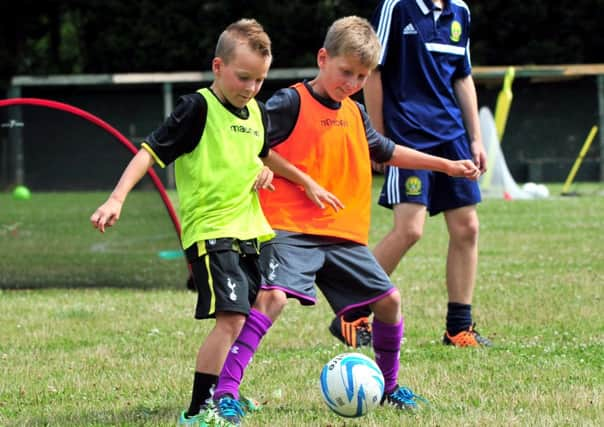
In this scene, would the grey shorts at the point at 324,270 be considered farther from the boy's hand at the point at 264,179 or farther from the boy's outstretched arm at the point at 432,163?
the boy's outstretched arm at the point at 432,163

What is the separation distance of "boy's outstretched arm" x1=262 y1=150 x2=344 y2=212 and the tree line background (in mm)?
30557

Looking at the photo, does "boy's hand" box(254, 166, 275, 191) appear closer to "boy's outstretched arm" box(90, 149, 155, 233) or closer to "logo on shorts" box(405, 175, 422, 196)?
"boy's outstretched arm" box(90, 149, 155, 233)

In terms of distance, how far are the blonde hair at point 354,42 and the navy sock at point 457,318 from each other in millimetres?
1959

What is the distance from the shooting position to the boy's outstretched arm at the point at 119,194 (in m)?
3.58

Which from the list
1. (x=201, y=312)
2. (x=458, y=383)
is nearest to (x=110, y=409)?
(x=201, y=312)

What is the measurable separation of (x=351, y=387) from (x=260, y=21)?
32203 millimetres

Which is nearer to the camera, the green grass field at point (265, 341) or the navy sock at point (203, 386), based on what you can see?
the navy sock at point (203, 386)

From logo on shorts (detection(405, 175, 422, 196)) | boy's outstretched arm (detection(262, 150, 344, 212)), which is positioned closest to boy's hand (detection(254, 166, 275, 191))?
boy's outstretched arm (detection(262, 150, 344, 212))

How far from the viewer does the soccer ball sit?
403cm

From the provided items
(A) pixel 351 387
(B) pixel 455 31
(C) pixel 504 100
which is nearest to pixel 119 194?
(A) pixel 351 387

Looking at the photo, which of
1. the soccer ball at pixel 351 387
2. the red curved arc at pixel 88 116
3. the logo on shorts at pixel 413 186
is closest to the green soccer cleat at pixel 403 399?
the soccer ball at pixel 351 387

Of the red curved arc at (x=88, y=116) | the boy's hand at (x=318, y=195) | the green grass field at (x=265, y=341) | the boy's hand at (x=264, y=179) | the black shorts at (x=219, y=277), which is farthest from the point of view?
the red curved arc at (x=88, y=116)

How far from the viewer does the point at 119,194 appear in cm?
372

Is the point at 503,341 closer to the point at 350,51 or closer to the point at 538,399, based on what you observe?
the point at 538,399
